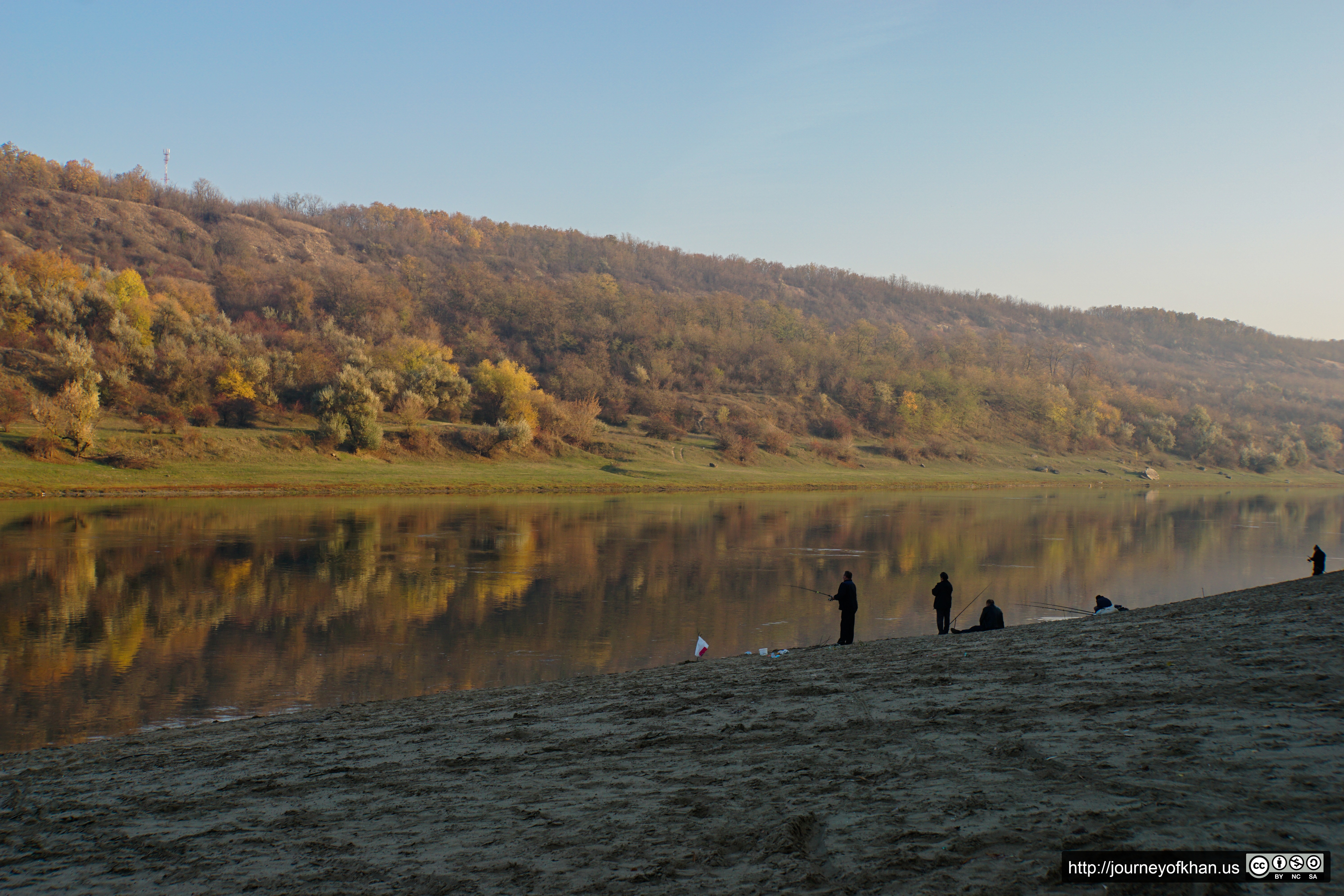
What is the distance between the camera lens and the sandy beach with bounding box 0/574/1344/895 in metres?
5.20

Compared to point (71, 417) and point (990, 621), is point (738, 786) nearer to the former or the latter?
point (990, 621)

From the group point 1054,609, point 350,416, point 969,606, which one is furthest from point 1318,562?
point 350,416

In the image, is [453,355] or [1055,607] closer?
[1055,607]

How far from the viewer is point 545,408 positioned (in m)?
90.1

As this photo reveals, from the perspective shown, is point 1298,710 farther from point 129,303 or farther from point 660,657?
point 129,303

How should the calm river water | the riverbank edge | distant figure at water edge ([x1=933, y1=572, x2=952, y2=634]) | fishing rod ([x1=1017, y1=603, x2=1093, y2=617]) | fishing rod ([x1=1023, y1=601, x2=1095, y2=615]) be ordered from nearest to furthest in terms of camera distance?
1. the calm river water
2. distant figure at water edge ([x1=933, y1=572, x2=952, y2=634])
3. fishing rod ([x1=1017, y1=603, x2=1093, y2=617])
4. fishing rod ([x1=1023, y1=601, x2=1095, y2=615])
5. the riverbank edge

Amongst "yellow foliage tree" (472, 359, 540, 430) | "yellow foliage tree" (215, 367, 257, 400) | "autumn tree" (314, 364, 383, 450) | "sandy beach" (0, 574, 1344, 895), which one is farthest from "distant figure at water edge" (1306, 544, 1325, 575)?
"yellow foliage tree" (215, 367, 257, 400)

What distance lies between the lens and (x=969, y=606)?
22.6 metres

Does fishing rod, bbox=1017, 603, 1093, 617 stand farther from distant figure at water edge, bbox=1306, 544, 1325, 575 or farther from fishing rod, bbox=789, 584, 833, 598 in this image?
distant figure at water edge, bbox=1306, 544, 1325, 575

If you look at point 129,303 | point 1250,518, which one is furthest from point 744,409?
point 129,303

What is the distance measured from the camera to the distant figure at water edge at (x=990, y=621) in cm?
1691

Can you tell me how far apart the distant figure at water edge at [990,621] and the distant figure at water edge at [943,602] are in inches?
26.4

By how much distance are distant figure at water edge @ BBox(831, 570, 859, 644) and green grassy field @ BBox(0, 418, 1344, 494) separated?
47.9 meters

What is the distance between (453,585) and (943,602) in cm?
1411
